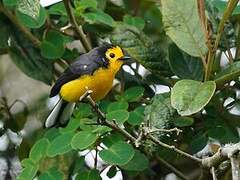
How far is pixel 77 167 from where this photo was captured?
165 centimetres

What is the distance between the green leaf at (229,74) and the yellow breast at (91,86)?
40 cm

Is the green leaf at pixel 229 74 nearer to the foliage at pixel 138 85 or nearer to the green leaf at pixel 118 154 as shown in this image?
the foliage at pixel 138 85

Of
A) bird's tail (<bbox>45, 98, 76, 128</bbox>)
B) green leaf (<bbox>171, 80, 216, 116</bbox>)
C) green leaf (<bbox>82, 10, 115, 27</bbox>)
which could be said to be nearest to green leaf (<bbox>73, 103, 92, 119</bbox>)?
bird's tail (<bbox>45, 98, 76, 128</bbox>)

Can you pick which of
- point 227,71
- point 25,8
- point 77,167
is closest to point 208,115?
point 227,71

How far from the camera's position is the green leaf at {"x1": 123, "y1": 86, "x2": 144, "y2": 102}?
1649 millimetres

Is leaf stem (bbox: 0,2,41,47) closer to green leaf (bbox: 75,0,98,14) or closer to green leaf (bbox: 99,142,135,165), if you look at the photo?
green leaf (bbox: 75,0,98,14)

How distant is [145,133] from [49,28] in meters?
0.67

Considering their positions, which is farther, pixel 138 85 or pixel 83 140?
pixel 138 85

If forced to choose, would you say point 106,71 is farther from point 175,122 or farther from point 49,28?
point 175,122

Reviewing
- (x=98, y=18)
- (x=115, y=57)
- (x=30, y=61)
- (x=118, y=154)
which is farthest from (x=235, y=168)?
(x=30, y=61)

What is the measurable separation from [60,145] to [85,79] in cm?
41

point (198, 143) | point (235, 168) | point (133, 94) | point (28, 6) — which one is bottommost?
point (198, 143)

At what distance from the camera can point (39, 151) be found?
160cm

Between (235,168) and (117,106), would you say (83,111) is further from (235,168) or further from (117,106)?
(235,168)
